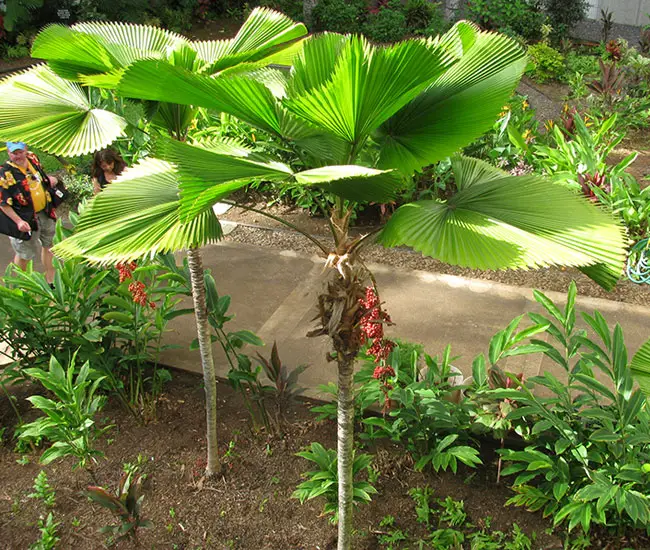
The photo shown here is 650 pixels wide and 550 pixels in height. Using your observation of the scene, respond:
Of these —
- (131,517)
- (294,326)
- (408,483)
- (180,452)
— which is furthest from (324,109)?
(294,326)

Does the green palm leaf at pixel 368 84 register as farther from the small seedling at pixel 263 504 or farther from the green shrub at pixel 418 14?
the green shrub at pixel 418 14

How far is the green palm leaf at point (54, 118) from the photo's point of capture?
2.55 metres

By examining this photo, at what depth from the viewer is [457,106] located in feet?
6.57

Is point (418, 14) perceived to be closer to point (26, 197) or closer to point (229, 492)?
point (26, 197)

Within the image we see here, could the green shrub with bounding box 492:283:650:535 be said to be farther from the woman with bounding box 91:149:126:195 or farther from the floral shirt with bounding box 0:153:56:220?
the floral shirt with bounding box 0:153:56:220

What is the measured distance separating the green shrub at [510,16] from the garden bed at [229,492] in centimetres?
1192

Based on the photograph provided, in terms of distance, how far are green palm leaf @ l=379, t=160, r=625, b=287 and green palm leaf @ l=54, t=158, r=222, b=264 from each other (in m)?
0.61

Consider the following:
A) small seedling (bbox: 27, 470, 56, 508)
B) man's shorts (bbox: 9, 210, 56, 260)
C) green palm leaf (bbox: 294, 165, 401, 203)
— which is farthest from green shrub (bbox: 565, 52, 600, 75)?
small seedling (bbox: 27, 470, 56, 508)

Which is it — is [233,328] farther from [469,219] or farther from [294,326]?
[469,219]

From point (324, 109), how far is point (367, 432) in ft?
7.11

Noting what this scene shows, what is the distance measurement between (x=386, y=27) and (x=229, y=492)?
12.9m

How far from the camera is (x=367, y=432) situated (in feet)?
11.5

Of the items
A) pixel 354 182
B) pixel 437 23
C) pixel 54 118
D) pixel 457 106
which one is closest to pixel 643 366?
pixel 457 106

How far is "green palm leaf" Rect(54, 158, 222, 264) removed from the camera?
1.99 metres
